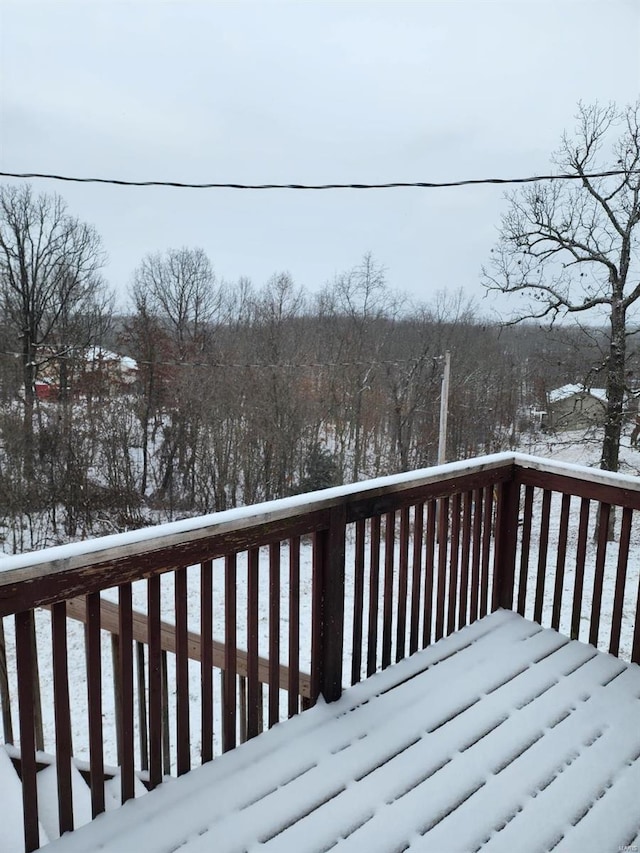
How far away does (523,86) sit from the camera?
793 cm

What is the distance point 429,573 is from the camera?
237 cm

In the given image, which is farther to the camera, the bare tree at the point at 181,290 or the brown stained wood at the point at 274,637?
the bare tree at the point at 181,290

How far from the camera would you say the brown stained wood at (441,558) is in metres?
2.35

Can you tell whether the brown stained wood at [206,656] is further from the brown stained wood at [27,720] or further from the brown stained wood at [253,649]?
the brown stained wood at [27,720]

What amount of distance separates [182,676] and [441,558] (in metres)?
1.25

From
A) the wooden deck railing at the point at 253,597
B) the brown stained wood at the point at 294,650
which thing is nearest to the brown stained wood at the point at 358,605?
the wooden deck railing at the point at 253,597

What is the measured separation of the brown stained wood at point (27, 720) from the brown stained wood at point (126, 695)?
8.9 inches

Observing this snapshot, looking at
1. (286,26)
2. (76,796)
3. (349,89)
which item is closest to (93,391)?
(349,89)

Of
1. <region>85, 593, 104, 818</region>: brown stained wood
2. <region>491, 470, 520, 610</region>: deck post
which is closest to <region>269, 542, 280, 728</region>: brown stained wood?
<region>85, 593, 104, 818</region>: brown stained wood

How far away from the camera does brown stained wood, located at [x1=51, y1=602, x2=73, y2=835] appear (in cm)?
137

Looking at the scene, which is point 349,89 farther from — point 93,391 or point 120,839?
point 93,391

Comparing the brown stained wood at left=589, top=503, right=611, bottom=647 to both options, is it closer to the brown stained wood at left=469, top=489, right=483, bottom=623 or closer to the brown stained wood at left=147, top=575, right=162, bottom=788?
the brown stained wood at left=469, top=489, right=483, bottom=623

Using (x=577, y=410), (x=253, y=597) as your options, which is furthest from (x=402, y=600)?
(x=577, y=410)

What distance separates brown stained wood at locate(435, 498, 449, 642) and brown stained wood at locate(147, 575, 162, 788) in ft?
4.10
